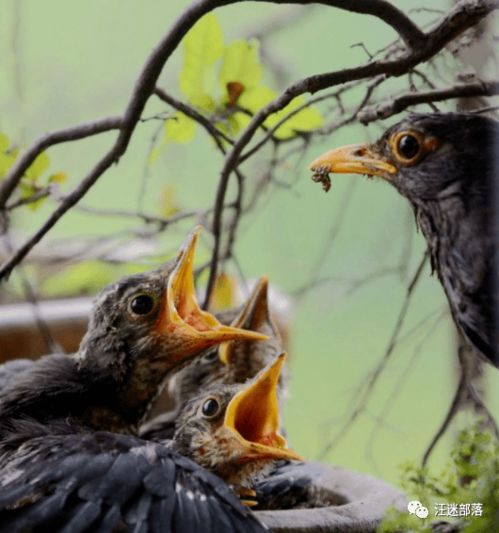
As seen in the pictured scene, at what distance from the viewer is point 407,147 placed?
0.78 m

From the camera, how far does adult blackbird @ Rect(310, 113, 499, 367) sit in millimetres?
762

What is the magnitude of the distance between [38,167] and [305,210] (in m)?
0.28

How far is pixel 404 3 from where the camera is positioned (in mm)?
812

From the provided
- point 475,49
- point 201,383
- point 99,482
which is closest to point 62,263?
point 201,383

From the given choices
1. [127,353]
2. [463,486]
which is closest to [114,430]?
[127,353]

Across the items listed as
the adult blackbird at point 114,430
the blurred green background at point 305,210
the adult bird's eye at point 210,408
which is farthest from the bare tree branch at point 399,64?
the adult bird's eye at point 210,408

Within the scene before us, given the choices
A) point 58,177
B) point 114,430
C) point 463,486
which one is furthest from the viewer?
point 58,177

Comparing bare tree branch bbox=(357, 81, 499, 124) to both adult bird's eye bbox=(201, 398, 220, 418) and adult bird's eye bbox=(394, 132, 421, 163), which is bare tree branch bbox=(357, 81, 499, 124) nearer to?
adult bird's eye bbox=(394, 132, 421, 163)

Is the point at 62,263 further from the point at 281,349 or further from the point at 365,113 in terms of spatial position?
the point at 365,113

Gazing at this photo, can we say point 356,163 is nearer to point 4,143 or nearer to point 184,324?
point 184,324

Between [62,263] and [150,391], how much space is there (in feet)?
0.99

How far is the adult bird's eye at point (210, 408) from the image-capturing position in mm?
882

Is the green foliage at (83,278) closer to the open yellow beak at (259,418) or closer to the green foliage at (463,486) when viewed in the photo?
the open yellow beak at (259,418)

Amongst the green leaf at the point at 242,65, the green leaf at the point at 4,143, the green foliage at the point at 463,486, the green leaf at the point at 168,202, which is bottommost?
the green foliage at the point at 463,486
